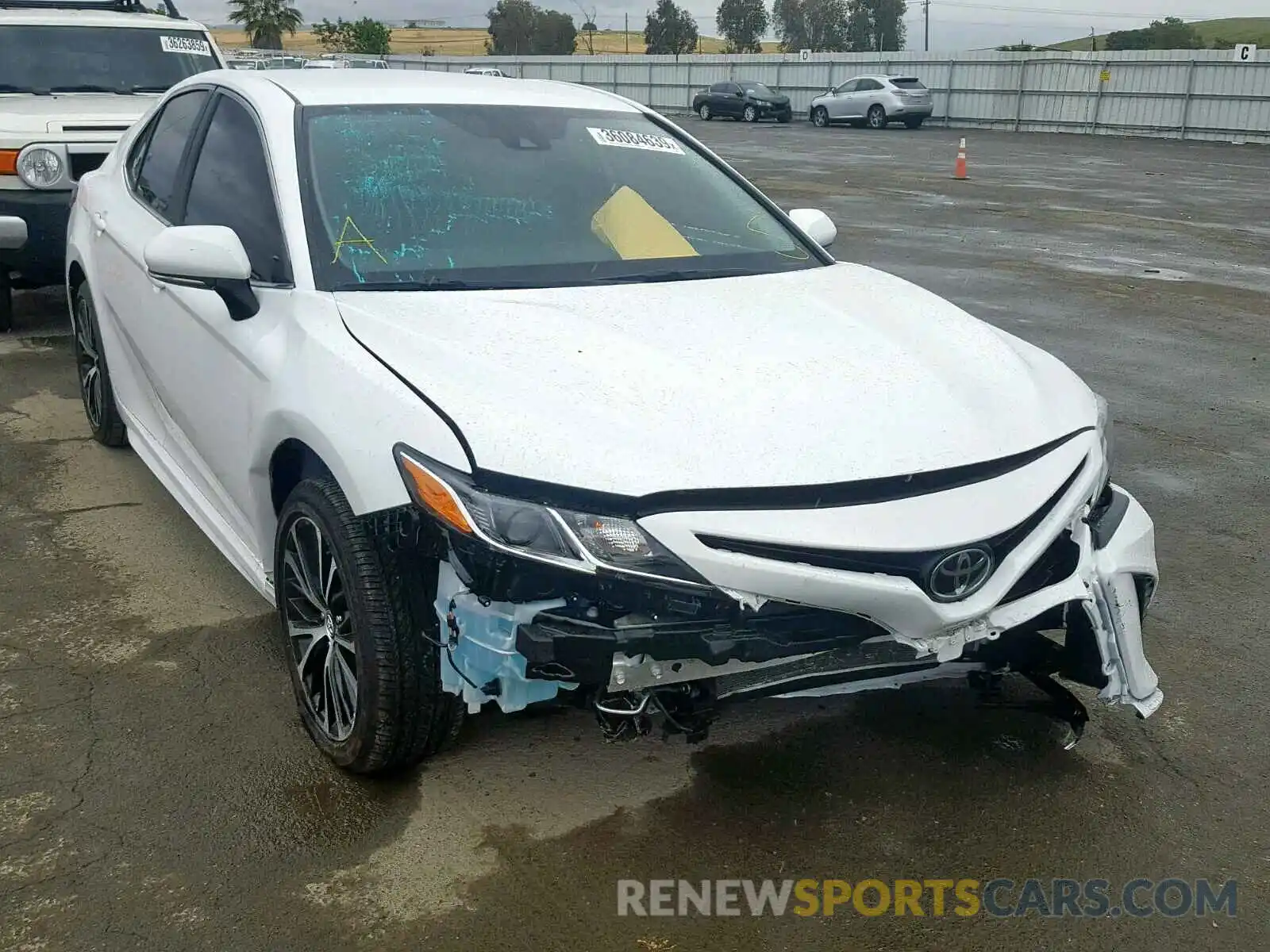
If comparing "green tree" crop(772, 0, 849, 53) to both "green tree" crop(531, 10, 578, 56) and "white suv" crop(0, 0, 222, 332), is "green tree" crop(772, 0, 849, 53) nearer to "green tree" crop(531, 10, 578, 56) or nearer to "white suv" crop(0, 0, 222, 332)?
"green tree" crop(531, 10, 578, 56)

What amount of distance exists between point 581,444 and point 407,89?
1979mm

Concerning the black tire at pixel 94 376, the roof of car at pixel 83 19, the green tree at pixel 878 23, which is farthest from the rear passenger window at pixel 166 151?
the green tree at pixel 878 23

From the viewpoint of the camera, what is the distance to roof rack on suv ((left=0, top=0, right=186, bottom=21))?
8.62m

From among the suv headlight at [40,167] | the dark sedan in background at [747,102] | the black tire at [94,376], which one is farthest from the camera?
the dark sedan in background at [747,102]

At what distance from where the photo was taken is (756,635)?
8.32 ft

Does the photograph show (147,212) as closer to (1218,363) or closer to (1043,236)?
(1218,363)

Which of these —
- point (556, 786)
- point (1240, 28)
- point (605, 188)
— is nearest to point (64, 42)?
point (605, 188)

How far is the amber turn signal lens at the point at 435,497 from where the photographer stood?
252cm

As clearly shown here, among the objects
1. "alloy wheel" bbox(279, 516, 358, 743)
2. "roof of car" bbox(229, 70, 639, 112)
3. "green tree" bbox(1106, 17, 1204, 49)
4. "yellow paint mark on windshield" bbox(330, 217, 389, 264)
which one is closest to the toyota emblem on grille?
"alloy wheel" bbox(279, 516, 358, 743)

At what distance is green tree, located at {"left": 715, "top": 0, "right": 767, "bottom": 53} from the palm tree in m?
41.3

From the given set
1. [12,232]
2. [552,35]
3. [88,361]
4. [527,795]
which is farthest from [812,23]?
[527,795]

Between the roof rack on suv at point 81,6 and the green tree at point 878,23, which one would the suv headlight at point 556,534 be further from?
the green tree at point 878,23

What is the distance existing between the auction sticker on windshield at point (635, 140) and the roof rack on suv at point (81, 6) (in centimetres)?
621

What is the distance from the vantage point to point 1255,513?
5.11 metres
